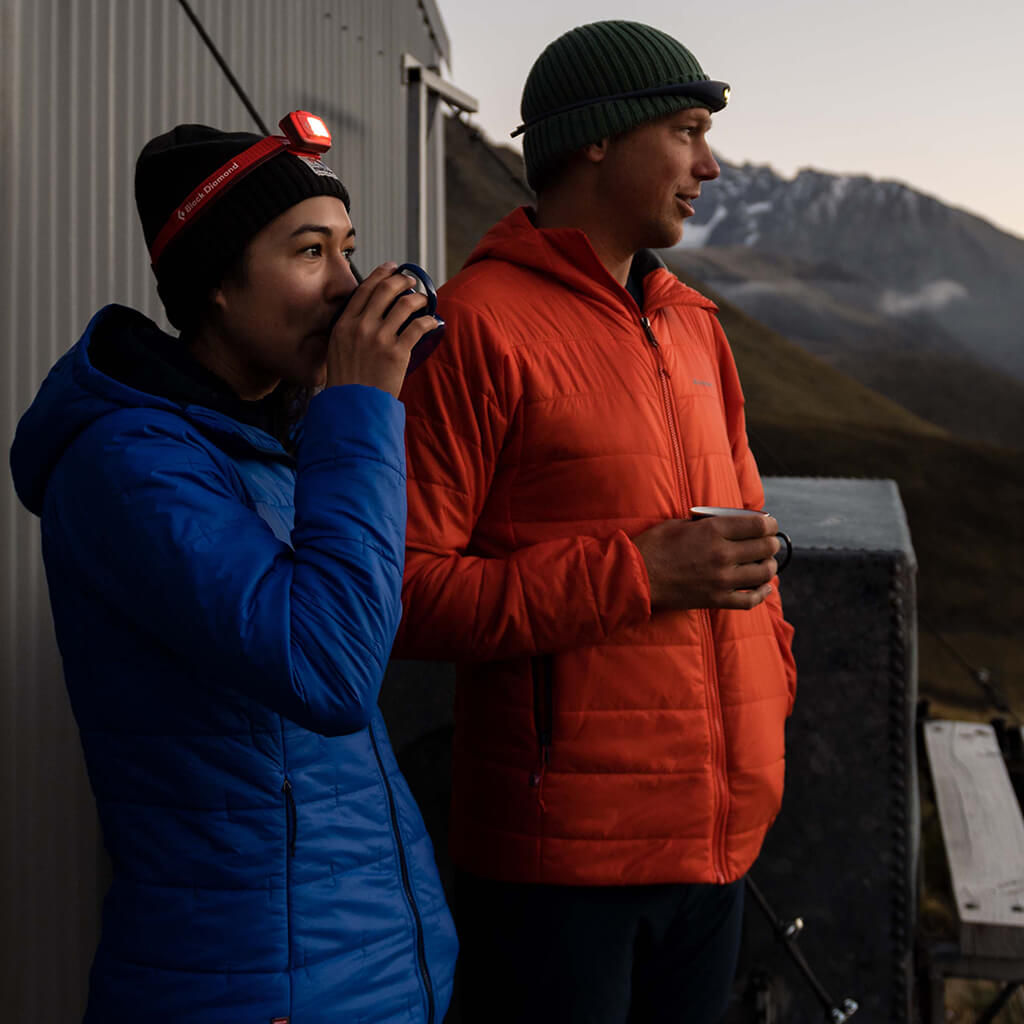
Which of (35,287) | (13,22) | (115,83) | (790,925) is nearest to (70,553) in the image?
(35,287)

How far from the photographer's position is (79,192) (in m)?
2.27

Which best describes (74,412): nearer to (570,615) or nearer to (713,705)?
(570,615)

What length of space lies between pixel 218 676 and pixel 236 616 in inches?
3.6

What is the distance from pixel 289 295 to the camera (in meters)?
1.37

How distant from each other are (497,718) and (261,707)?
0.64 m

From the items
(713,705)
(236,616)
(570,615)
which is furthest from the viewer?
(713,705)

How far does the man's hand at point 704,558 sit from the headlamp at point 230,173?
2.68ft

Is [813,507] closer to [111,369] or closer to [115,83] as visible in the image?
[115,83]

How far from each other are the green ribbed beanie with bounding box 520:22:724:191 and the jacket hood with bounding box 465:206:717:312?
16cm

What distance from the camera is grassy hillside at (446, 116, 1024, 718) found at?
81.9 feet

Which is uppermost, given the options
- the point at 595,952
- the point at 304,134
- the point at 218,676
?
the point at 304,134

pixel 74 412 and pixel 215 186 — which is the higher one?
pixel 215 186

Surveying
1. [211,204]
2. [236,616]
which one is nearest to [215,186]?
[211,204]

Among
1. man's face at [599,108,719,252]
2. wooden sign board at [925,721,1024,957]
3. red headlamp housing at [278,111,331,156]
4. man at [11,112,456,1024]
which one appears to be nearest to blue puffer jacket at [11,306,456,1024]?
man at [11,112,456,1024]
